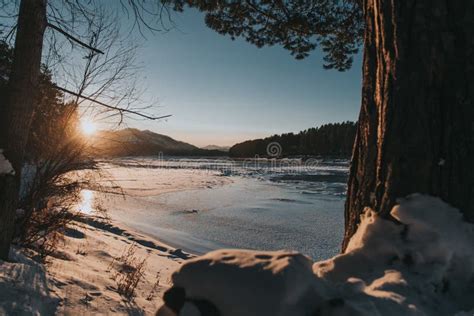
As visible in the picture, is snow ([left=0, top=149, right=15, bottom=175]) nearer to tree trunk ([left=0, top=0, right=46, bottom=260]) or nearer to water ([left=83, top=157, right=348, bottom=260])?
tree trunk ([left=0, top=0, right=46, bottom=260])

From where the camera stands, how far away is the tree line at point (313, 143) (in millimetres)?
68812

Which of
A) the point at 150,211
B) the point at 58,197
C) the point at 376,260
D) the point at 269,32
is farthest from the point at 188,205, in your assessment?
the point at 376,260

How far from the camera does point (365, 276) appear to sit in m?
1.30

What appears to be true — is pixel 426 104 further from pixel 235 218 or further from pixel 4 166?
pixel 235 218

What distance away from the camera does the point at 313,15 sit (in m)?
4.61

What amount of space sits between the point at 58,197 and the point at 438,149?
5.30 m

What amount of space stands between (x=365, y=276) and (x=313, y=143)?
75022 millimetres

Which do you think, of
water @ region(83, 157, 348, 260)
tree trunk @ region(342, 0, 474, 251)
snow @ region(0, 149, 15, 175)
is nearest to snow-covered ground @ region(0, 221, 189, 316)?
snow @ region(0, 149, 15, 175)

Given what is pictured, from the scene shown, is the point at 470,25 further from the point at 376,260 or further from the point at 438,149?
the point at 376,260

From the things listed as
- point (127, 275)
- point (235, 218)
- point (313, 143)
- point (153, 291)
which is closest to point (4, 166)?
point (127, 275)

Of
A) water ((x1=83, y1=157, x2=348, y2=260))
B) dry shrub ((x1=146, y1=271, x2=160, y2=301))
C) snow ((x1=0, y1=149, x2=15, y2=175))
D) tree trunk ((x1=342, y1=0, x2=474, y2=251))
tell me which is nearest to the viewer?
tree trunk ((x1=342, y1=0, x2=474, y2=251))

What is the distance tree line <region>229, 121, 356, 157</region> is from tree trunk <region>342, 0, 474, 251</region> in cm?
6369

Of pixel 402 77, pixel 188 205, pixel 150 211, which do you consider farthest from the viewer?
pixel 188 205

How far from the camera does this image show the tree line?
68812mm
